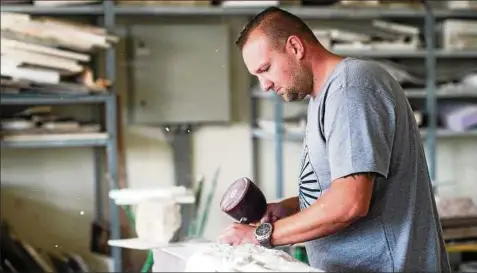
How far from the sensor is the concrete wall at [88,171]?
11.6 feet

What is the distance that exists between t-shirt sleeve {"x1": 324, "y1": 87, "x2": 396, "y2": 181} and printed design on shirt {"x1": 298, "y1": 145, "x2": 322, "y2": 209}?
12cm

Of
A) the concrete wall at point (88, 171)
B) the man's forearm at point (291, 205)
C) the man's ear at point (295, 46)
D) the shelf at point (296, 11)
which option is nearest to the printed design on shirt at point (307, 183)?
the man's forearm at point (291, 205)

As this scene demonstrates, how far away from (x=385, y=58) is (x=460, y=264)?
1021 mm

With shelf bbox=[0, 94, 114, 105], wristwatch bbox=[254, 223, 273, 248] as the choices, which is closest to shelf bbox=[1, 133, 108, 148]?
shelf bbox=[0, 94, 114, 105]

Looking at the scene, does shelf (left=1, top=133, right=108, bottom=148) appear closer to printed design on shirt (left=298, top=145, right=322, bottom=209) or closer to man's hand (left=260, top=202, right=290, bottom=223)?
man's hand (left=260, top=202, right=290, bottom=223)

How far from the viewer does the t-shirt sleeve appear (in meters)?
1.51

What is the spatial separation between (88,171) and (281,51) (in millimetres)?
2098

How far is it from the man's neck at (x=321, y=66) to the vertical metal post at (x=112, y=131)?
67.2 inches

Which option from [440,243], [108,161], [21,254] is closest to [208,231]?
[108,161]

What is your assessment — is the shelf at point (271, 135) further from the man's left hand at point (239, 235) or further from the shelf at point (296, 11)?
the man's left hand at point (239, 235)

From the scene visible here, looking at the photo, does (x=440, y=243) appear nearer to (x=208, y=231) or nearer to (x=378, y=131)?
(x=378, y=131)

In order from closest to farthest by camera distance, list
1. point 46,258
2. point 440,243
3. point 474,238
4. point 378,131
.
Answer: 1. point 378,131
2. point 440,243
3. point 474,238
4. point 46,258

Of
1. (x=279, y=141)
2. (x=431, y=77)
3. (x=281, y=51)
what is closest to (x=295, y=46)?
(x=281, y=51)

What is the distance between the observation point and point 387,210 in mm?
1616
